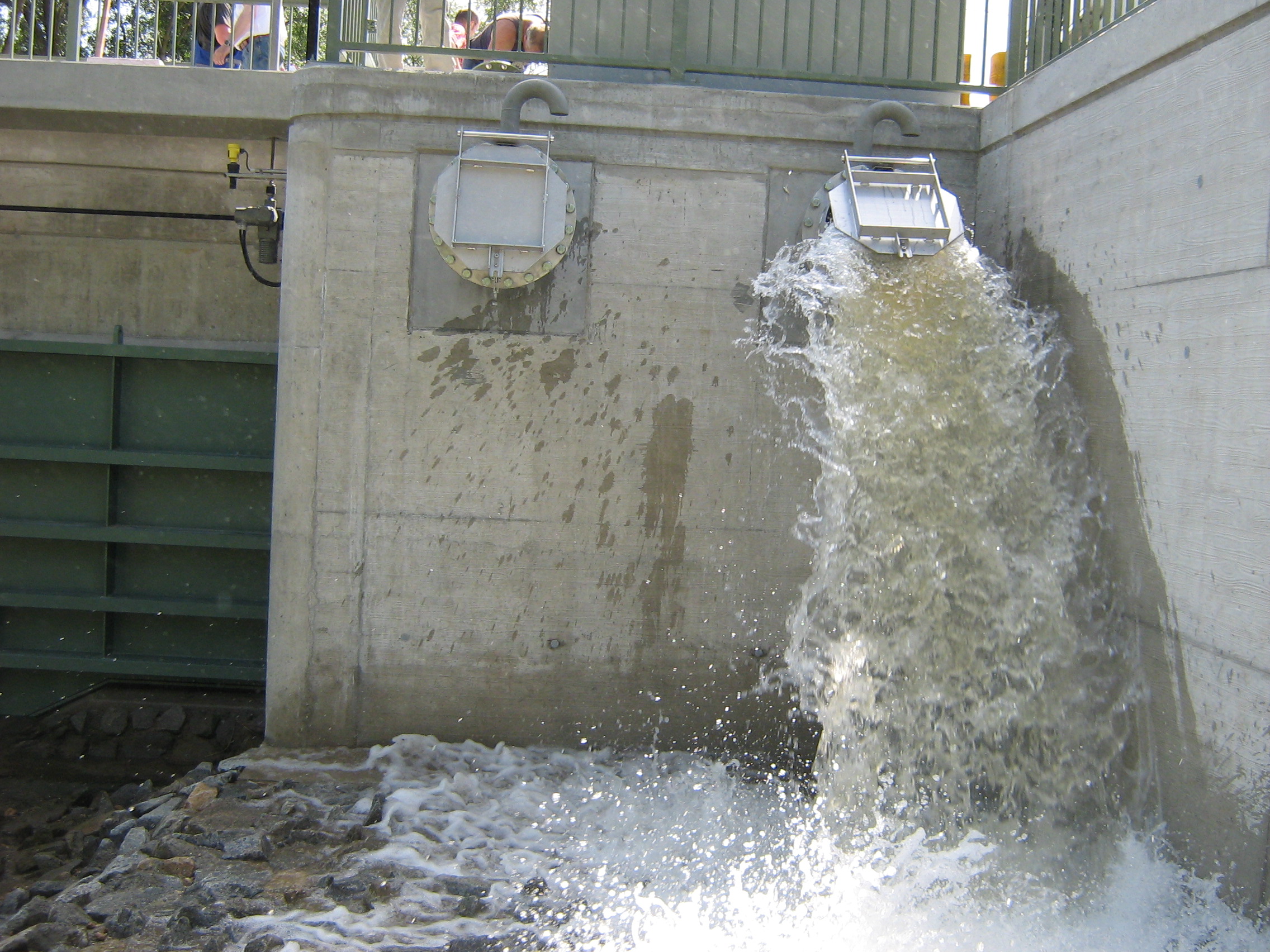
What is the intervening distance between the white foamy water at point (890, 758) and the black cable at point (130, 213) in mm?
3247

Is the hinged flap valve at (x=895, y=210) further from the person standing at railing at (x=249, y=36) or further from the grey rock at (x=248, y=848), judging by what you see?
the person standing at railing at (x=249, y=36)

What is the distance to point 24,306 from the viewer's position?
5738 millimetres

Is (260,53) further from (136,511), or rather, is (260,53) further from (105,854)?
(105,854)

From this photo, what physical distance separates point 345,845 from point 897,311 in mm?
2981

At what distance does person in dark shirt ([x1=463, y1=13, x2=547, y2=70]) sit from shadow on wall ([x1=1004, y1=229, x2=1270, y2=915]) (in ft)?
11.2

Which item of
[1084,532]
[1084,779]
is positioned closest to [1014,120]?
[1084,532]

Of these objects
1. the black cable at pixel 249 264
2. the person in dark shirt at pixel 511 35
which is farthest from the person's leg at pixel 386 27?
the black cable at pixel 249 264

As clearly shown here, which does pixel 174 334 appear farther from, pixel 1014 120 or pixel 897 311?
pixel 1014 120

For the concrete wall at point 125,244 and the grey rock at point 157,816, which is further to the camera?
the concrete wall at point 125,244

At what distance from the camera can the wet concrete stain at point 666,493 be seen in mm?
4379

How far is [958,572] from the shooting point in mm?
3883

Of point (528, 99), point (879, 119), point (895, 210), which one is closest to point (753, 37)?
point (879, 119)

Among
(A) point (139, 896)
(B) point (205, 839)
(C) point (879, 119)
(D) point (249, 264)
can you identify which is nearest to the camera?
(A) point (139, 896)

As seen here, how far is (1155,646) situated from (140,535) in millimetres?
5151
